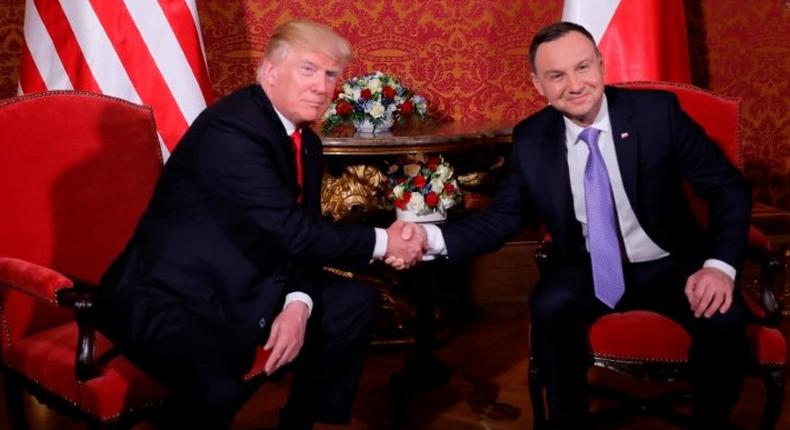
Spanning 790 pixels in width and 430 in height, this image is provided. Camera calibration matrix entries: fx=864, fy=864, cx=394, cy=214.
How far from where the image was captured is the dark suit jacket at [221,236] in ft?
7.34

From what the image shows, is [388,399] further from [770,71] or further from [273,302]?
[770,71]

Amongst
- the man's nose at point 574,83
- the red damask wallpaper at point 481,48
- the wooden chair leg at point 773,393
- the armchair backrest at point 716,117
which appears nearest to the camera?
the wooden chair leg at point 773,393

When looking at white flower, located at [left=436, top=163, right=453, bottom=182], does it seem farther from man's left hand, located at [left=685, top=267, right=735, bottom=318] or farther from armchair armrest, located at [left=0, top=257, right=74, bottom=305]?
armchair armrest, located at [left=0, top=257, right=74, bottom=305]

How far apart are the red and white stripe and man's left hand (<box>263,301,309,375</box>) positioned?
1182mm

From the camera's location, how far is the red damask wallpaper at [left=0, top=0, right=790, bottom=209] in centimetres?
411

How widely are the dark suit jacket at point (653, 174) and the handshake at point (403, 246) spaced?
0.38m

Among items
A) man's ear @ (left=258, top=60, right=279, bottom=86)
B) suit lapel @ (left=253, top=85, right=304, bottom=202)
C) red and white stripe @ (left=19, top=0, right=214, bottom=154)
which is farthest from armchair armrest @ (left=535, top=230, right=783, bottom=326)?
red and white stripe @ (left=19, top=0, right=214, bottom=154)

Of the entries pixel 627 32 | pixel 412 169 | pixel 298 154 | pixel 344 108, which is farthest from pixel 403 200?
pixel 627 32

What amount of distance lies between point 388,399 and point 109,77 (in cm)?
157

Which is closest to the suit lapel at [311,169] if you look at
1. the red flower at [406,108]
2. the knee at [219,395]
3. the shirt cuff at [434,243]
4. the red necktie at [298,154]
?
the red necktie at [298,154]

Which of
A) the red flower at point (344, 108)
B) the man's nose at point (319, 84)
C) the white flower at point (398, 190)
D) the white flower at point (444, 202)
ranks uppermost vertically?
the man's nose at point (319, 84)

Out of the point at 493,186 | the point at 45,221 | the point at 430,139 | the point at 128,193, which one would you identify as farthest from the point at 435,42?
the point at 45,221

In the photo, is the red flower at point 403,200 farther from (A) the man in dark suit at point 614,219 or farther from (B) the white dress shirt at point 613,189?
(B) the white dress shirt at point 613,189

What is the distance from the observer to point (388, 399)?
325 centimetres
